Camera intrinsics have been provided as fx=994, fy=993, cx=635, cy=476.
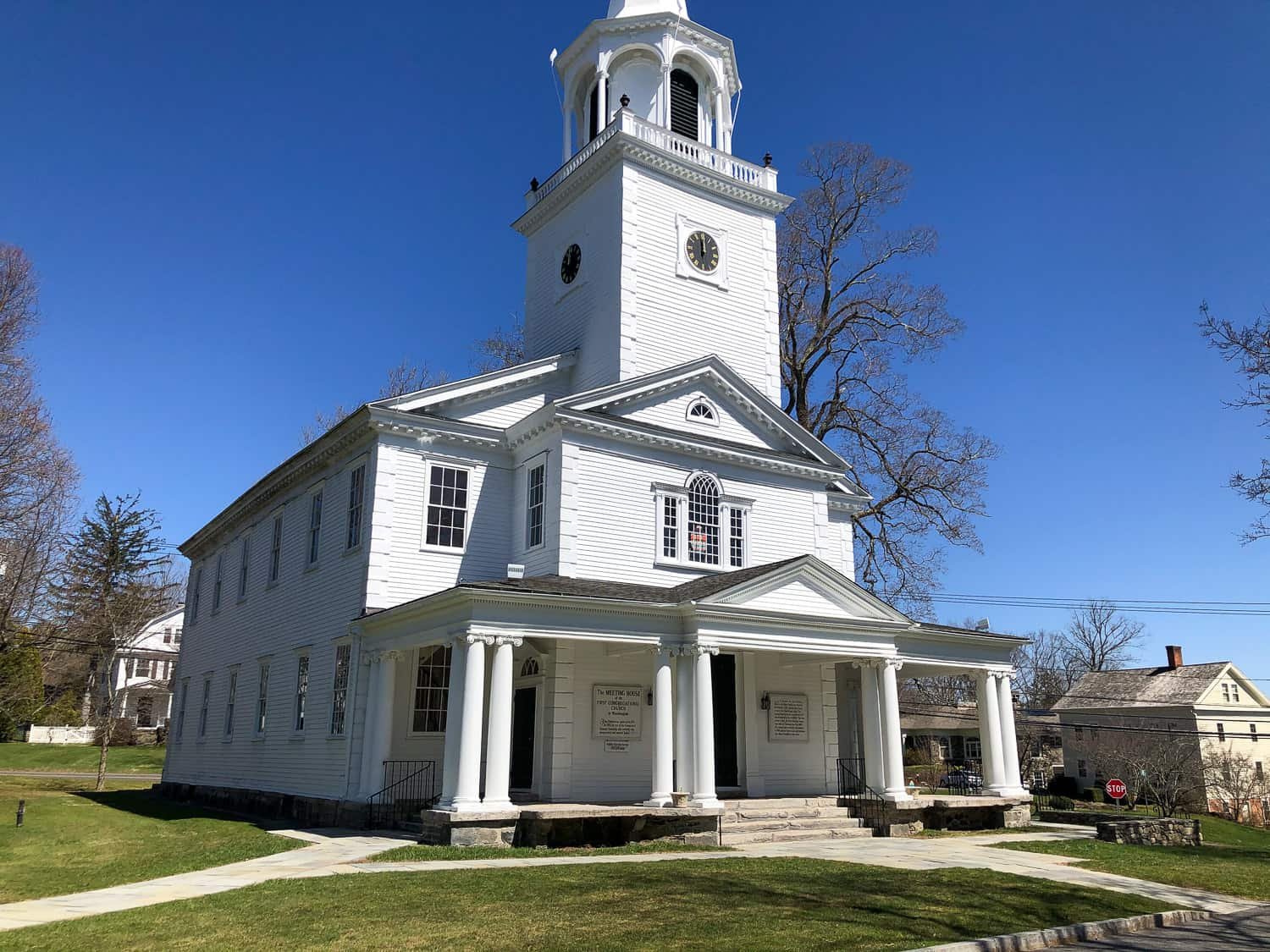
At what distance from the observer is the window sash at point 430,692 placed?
65.7 ft

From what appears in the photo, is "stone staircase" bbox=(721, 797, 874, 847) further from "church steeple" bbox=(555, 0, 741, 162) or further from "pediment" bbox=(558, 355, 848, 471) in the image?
"church steeple" bbox=(555, 0, 741, 162)

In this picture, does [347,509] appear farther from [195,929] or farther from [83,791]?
[83,791]

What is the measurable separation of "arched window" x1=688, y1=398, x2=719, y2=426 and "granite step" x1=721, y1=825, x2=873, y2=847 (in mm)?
9035

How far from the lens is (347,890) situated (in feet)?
36.2

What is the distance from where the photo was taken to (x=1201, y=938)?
9719mm

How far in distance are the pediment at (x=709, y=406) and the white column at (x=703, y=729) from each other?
5.70m

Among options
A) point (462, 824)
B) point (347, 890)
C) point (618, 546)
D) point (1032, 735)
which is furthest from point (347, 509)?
point (1032, 735)

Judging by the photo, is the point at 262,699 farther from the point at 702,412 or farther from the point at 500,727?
the point at 702,412

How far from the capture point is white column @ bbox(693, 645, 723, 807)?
1694 cm

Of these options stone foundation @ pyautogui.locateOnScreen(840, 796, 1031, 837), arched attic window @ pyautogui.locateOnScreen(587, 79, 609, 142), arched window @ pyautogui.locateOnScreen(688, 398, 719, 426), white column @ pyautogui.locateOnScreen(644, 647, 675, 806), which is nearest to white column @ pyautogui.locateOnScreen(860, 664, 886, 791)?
stone foundation @ pyautogui.locateOnScreen(840, 796, 1031, 837)

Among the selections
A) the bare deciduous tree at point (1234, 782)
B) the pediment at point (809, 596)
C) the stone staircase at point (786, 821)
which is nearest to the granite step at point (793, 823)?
the stone staircase at point (786, 821)

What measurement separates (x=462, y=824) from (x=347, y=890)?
13.8ft

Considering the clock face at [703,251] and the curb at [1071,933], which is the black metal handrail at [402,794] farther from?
the clock face at [703,251]

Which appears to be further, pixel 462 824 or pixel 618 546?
pixel 618 546
